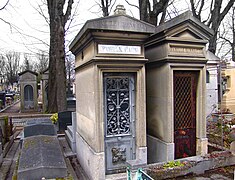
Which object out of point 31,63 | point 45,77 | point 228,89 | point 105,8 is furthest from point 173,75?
point 31,63

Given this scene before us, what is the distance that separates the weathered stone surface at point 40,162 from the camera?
11.0 ft

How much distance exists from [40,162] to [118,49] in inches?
97.0

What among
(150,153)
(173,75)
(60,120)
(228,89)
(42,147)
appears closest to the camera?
(42,147)

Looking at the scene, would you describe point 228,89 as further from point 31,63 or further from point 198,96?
point 31,63

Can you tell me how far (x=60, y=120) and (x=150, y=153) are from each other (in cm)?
513

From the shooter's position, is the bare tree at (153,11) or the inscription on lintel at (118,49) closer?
the inscription on lintel at (118,49)

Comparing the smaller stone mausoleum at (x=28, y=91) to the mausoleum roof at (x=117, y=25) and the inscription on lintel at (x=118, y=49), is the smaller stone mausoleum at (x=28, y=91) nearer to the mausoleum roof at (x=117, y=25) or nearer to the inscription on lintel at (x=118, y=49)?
the mausoleum roof at (x=117, y=25)

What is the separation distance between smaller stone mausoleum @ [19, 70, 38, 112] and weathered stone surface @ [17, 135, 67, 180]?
14836 millimetres

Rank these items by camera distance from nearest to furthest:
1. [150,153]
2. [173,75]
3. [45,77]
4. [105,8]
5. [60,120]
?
1. [173,75]
2. [150,153]
3. [60,120]
4. [105,8]
5. [45,77]

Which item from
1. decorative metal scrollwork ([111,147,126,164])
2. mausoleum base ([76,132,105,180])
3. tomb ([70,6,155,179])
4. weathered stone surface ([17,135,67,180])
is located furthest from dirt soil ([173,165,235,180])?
weathered stone surface ([17,135,67,180])

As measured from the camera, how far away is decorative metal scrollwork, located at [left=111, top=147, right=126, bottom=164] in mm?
4691

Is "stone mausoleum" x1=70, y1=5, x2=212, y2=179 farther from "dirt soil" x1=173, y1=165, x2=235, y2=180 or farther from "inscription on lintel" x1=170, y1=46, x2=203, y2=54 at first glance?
"dirt soil" x1=173, y1=165, x2=235, y2=180

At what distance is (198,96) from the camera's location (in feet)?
17.5

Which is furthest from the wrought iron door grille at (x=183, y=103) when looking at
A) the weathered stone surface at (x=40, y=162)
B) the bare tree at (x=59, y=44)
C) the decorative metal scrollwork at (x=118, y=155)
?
the bare tree at (x=59, y=44)
